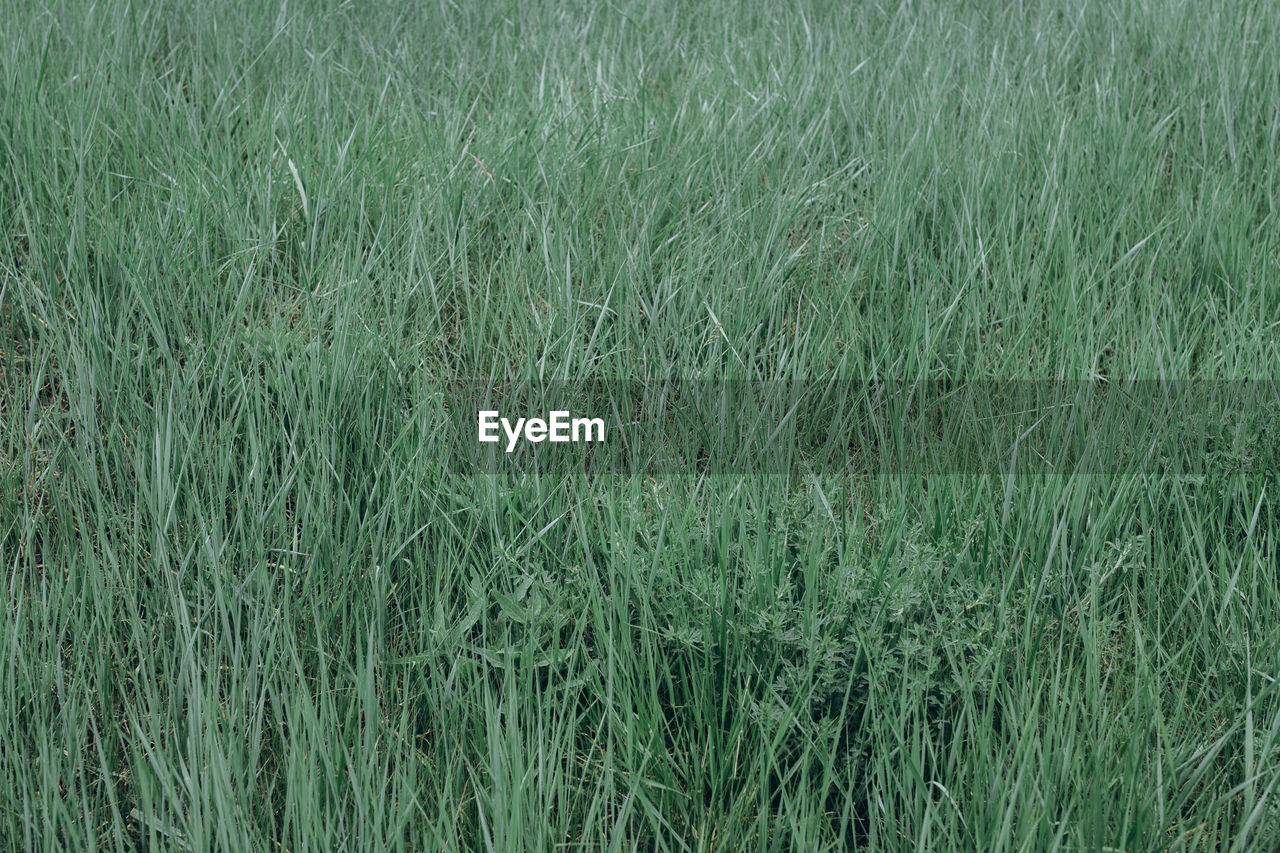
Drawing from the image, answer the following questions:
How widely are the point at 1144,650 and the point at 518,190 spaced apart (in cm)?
175

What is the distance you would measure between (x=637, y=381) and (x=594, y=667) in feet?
2.37

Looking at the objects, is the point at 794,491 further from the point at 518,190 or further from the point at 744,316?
the point at 518,190

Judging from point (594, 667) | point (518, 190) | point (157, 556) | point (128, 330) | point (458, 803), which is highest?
point (518, 190)

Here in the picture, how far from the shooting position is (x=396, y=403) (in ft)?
6.15

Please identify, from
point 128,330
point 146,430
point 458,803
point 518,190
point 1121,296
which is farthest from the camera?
point 518,190

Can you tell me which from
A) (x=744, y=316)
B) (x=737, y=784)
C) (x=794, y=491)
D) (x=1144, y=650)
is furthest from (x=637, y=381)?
(x=1144, y=650)

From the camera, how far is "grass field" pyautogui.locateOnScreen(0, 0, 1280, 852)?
53.8 inches

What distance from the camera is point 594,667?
1.49m

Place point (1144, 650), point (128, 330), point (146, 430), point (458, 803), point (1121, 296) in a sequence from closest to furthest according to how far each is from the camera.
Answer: point (458, 803) → point (1144, 650) → point (146, 430) → point (128, 330) → point (1121, 296)

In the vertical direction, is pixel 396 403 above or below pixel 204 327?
below

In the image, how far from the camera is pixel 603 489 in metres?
1.76

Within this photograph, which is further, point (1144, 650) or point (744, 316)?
point (744, 316)

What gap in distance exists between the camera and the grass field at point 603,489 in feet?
4.49

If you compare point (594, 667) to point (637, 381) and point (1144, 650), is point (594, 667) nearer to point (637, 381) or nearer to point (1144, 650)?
point (637, 381)
